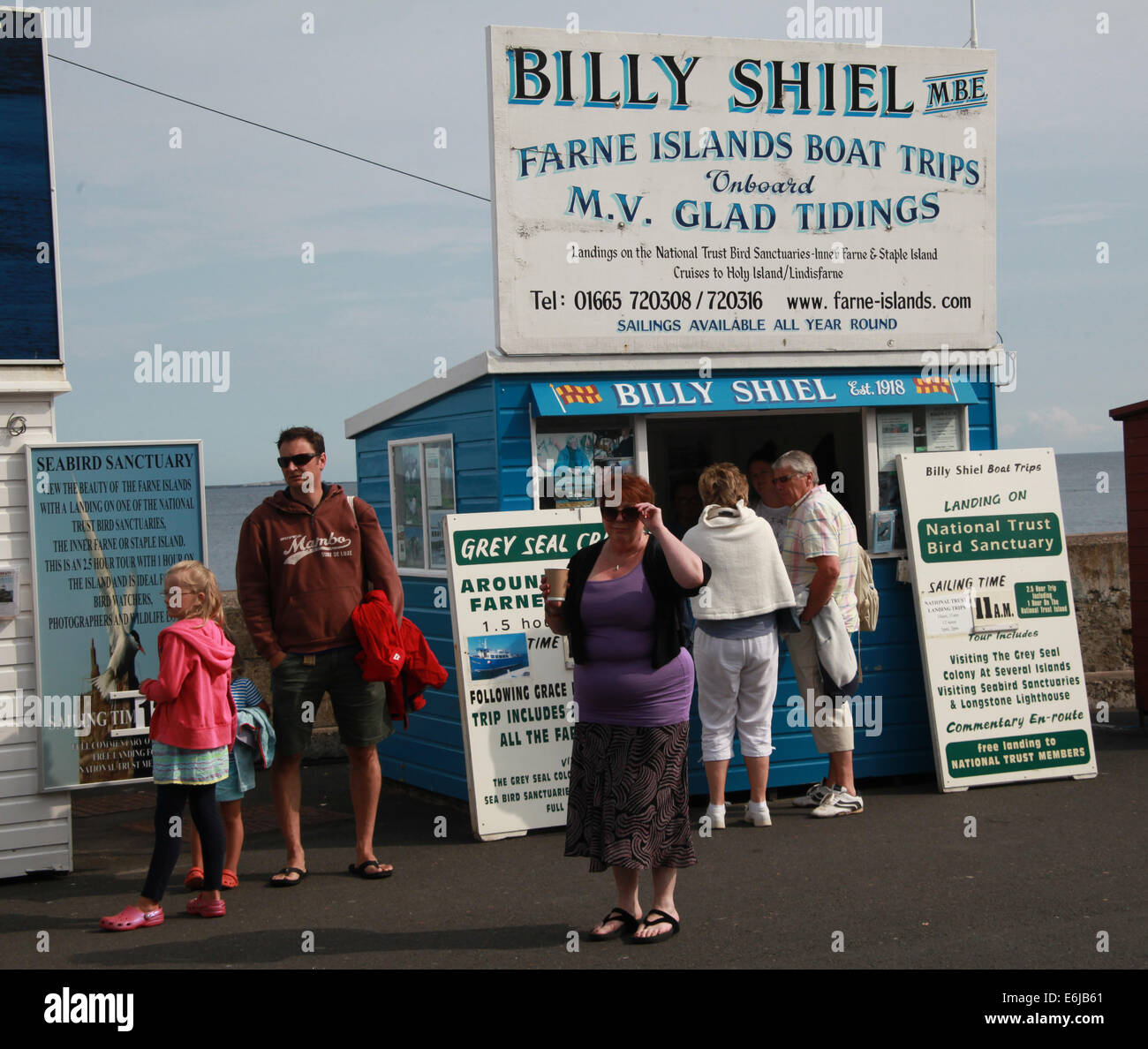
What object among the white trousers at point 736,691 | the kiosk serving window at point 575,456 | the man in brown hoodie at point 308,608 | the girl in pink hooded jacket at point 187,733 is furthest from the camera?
the kiosk serving window at point 575,456

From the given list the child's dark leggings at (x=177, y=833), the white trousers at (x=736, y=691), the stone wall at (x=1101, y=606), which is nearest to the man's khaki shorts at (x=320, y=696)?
the child's dark leggings at (x=177, y=833)

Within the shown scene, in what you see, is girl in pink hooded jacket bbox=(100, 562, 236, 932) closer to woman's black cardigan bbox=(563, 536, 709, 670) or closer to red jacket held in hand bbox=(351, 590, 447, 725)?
red jacket held in hand bbox=(351, 590, 447, 725)

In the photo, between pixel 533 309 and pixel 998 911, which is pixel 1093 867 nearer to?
pixel 998 911

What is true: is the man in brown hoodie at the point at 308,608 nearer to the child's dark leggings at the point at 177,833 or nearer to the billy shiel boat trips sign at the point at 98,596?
the child's dark leggings at the point at 177,833

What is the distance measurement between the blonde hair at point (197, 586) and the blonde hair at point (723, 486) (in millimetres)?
2491

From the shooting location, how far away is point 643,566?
509cm

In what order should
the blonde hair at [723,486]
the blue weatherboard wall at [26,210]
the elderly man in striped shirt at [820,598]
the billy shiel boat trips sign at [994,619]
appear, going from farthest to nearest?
the billy shiel boat trips sign at [994,619] → the elderly man in striped shirt at [820,598] → the blonde hair at [723,486] → the blue weatherboard wall at [26,210]

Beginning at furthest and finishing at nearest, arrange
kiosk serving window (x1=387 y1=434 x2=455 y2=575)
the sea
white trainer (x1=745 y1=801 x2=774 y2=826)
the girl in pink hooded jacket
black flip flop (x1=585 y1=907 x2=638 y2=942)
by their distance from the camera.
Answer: the sea < kiosk serving window (x1=387 y1=434 x2=455 y2=575) < white trainer (x1=745 y1=801 x2=774 y2=826) < the girl in pink hooded jacket < black flip flop (x1=585 y1=907 x2=638 y2=942)

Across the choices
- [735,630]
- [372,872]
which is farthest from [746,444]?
[372,872]

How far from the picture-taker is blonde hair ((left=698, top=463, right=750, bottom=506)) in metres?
6.82

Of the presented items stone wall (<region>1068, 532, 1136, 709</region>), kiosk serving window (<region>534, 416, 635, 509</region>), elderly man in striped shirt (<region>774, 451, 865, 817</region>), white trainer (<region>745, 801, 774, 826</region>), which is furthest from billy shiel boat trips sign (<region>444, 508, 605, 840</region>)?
stone wall (<region>1068, 532, 1136, 709</region>)

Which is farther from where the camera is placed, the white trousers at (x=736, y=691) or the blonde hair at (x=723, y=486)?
the white trousers at (x=736, y=691)

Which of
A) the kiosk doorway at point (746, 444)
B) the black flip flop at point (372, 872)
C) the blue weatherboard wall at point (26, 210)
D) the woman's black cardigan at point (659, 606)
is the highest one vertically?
the blue weatherboard wall at point (26, 210)

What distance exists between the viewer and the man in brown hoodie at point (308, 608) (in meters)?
6.27
